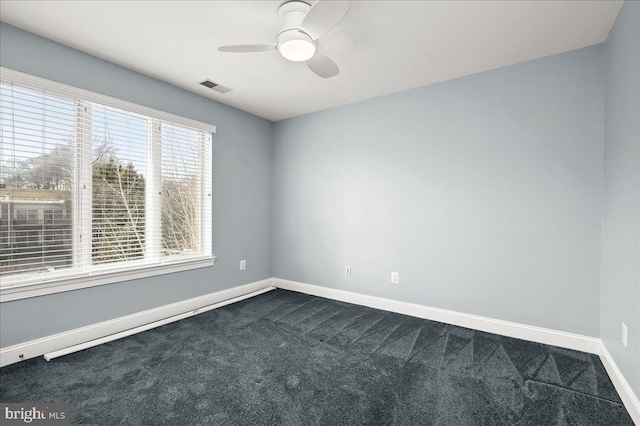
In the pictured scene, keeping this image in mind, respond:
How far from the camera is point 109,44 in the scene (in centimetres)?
248

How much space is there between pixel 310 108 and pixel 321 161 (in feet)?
2.36

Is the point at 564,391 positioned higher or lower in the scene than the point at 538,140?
lower

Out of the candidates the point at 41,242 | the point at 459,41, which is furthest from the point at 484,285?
the point at 41,242

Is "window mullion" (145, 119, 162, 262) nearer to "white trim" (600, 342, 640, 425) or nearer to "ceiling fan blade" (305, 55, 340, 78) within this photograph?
"ceiling fan blade" (305, 55, 340, 78)

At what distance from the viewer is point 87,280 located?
2.61 metres

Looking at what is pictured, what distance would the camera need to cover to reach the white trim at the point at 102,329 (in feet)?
7.40

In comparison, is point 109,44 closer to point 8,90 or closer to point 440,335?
point 8,90

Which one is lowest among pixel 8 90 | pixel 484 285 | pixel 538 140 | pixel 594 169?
A: pixel 484 285

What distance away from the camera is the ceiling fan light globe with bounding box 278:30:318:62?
2031 millimetres

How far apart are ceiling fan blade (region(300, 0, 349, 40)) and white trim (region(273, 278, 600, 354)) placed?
9.26ft

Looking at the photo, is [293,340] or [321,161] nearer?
[293,340]

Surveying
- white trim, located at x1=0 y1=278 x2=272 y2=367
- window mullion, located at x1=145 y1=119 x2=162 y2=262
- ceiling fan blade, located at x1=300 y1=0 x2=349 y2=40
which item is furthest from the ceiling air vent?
white trim, located at x1=0 y1=278 x2=272 y2=367

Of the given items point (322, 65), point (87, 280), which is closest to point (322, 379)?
point (87, 280)

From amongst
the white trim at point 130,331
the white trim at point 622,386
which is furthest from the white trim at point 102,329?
the white trim at point 622,386
